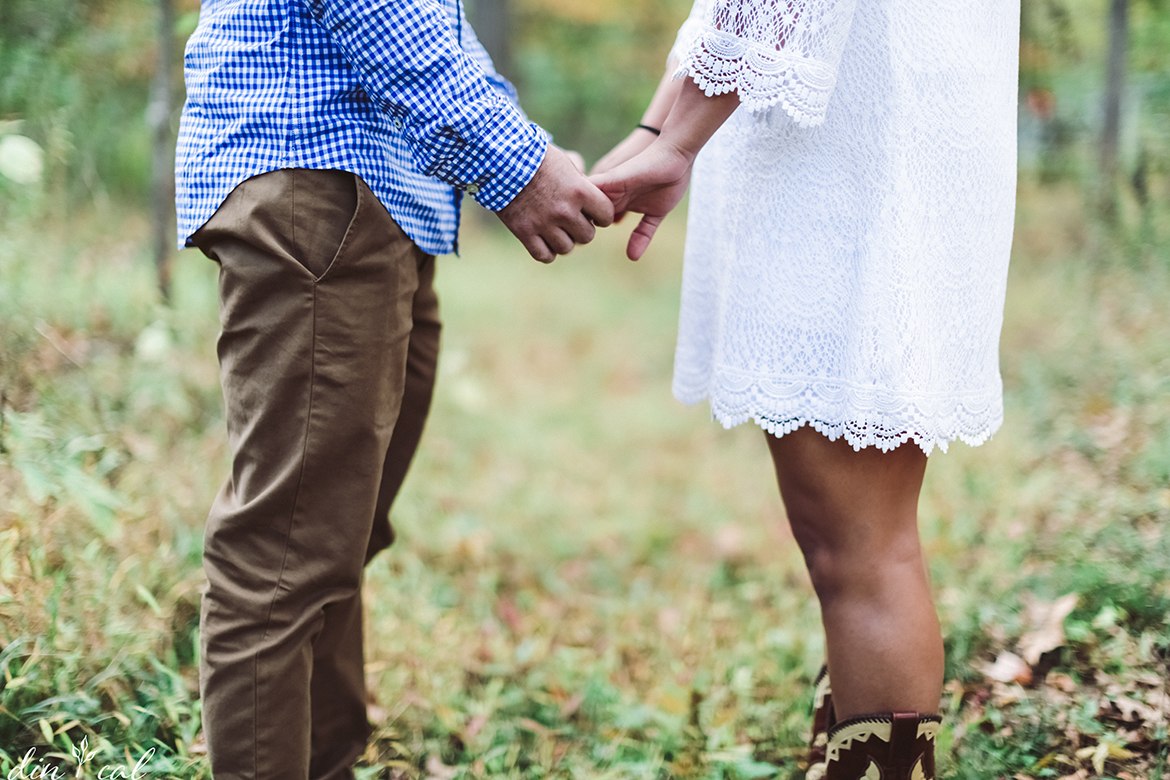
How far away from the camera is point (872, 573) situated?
1.42 m

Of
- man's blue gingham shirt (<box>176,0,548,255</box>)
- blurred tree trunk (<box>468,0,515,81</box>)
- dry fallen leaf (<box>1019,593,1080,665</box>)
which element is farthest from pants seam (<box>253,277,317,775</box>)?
blurred tree trunk (<box>468,0,515,81</box>)

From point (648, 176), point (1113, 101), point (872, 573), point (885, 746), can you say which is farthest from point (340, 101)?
point (1113, 101)

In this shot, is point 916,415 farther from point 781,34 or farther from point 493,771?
point 493,771

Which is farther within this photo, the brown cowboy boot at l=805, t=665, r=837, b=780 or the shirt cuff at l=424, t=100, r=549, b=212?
the brown cowboy boot at l=805, t=665, r=837, b=780

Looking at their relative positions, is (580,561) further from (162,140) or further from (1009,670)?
(162,140)

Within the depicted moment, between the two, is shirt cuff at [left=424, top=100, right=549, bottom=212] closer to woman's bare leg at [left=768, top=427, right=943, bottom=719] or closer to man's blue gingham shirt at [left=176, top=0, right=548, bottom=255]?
man's blue gingham shirt at [left=176, top=0, right=548, bottom=255]

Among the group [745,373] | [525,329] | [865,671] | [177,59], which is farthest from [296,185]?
[525,329]

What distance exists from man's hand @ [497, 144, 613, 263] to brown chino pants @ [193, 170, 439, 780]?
0.67 ft

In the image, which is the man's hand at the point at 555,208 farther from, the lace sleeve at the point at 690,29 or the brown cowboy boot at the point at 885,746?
the brown cowboy boot at the point at 885,746

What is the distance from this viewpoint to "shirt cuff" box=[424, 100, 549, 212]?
135cm

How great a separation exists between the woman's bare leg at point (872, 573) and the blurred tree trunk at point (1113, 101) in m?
3.17

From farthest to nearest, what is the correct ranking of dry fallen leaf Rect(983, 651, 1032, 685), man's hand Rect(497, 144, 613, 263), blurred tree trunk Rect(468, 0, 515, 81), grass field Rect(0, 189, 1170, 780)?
1. blurred tree trunk Rect(468, 0, 515, 81)
2. dry fallen leaf Rect(983, 651, 1032, 685)
3. grass field Rect(0, 189, 1170, 780)
4. man's hand Rect(497, 144, 613, 263)

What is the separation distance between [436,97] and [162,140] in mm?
2419

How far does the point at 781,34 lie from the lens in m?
1.30
